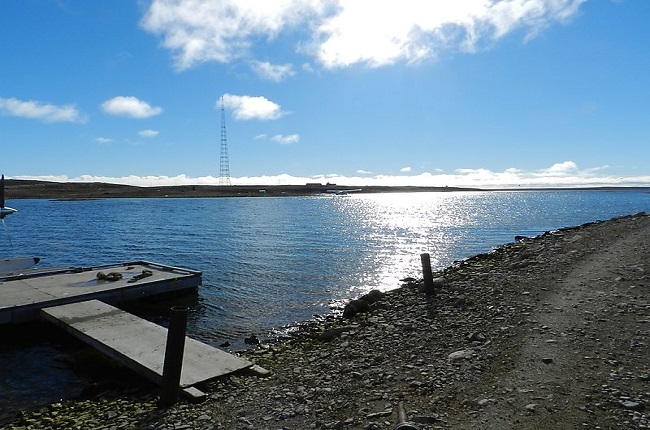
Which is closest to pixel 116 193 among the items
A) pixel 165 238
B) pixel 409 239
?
pixel 165 238

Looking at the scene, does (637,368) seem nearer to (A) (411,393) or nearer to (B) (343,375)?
(A) (411,393)

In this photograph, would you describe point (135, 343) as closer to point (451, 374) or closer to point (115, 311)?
point (115, 311)

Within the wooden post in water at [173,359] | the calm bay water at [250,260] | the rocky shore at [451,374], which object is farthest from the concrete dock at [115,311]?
the calm bay water at [250,260]

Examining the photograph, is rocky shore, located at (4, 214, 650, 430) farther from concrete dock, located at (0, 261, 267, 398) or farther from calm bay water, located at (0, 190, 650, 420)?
calm bay water, located at (0, 190, 650, 420)

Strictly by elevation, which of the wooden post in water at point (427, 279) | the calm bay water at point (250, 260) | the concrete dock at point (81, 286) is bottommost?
the calm bay water at point (250, 260)

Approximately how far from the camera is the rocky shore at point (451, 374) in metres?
6.89

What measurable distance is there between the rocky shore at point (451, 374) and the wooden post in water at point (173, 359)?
0.85 ft

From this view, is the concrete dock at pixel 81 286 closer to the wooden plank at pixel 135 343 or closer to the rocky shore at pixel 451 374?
the wooden plank at pixel 135 343

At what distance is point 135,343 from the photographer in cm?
1181

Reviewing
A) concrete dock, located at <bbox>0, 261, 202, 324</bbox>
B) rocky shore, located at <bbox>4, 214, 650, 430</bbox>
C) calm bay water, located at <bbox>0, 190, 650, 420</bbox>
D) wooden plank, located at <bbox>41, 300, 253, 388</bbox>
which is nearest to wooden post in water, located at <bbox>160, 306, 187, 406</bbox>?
rocky shore, located at <bbox>4, 214, 650, 430</bbox>

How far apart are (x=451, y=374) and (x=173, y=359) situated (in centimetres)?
557

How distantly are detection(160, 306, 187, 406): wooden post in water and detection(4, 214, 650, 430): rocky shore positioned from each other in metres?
0.26

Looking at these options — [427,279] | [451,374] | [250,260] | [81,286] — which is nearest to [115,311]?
[81,286]

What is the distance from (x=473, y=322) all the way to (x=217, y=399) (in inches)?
277
